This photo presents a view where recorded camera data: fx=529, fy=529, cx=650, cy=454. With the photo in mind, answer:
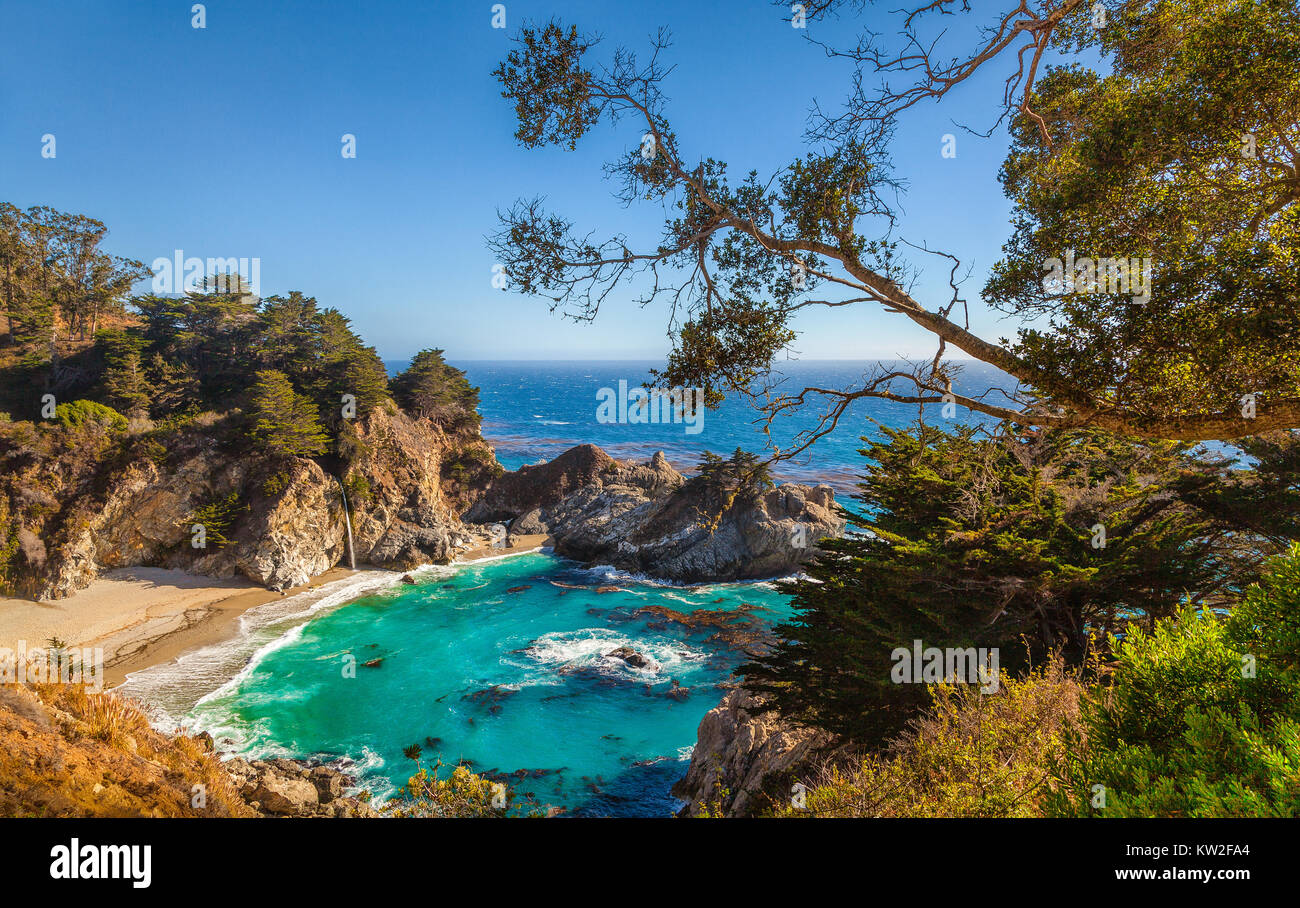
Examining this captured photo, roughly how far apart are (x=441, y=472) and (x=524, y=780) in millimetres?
28266

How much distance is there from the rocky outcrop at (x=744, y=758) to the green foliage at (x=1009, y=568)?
0.69 meters

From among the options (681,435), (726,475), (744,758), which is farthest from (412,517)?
(681,435)

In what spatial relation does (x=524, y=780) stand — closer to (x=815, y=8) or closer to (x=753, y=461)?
(x=815, y=8)

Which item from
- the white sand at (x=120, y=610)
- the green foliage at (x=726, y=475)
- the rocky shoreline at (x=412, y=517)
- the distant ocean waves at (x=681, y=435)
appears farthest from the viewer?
the distant ocean waves at (x=681, y=435)

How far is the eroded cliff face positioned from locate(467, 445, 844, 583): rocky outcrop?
8332mm

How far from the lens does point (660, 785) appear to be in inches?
577

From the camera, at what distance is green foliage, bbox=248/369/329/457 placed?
27.8 meters

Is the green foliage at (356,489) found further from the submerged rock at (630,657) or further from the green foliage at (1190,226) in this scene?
the green foliage at (1190,226)

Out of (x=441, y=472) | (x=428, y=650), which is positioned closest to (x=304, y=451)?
(x=441, y=472)

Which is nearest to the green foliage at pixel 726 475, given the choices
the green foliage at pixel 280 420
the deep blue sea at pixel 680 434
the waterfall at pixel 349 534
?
the deep blue sea at pixel 680 434

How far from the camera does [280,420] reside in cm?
2814

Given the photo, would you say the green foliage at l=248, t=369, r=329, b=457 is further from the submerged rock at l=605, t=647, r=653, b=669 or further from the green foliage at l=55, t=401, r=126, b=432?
the submerged rock at l=605, t=647, r=653, b=669

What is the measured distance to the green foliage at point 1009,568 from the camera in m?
9.50
